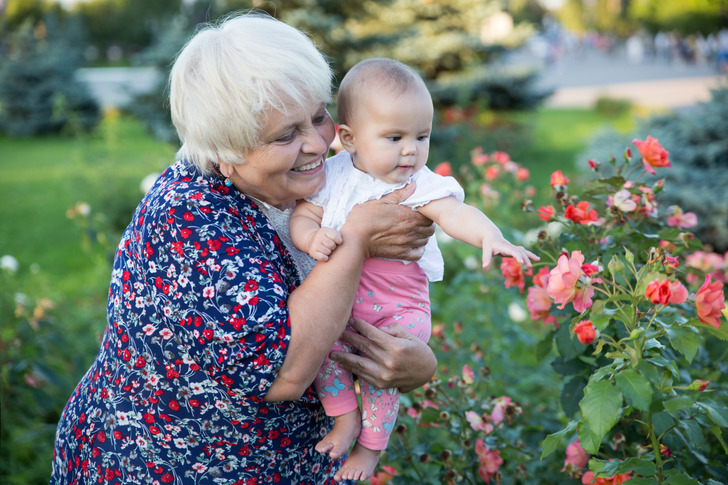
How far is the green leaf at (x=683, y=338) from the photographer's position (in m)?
1.31

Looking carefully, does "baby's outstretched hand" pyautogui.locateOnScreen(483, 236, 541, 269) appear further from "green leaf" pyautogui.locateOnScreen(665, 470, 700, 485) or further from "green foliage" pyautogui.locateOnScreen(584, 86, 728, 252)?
"green foliage" pyautogui.locateOnScreen(584, 86, 728, 252)

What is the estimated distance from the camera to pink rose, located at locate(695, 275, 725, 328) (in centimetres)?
132

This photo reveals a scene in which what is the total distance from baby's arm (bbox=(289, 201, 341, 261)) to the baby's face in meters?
0.19

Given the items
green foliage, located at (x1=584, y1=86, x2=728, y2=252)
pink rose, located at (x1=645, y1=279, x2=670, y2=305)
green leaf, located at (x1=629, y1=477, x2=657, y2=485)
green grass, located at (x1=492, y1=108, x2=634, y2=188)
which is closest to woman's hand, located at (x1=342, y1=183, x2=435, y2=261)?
pink rose, located at (x1=645, y1=279, x2=670, y2=305)

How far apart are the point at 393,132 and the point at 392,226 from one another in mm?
235

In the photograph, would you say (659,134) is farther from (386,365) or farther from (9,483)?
(9,483)

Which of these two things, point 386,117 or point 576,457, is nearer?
point 386,117

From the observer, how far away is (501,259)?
299 centimetres

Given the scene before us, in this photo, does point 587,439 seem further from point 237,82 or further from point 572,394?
point 237,82

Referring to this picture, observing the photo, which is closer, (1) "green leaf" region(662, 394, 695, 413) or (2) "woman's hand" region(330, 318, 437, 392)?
(1) "green leaf" region(662, 394, 695, 413)

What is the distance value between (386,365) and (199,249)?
0.55 meters

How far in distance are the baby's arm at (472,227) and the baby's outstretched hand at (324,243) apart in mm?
269

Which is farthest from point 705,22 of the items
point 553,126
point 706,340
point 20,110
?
point 706,340

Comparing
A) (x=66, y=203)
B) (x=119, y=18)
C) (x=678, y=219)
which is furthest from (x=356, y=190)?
(x=119, y=18)
